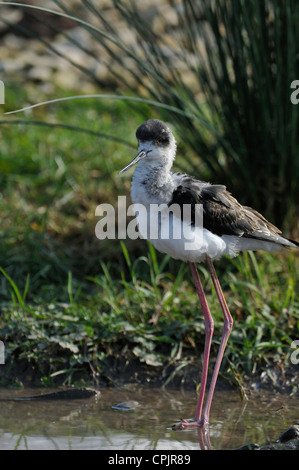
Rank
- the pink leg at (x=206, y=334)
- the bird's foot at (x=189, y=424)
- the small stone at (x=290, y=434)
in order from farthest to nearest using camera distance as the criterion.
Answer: the pink leg at (x=206, y=334) < the bird's foot at (x=189, y=424) < the small stone at (x=290, y=434)

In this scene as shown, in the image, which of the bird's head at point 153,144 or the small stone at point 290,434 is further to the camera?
the bird's head at point 153,144

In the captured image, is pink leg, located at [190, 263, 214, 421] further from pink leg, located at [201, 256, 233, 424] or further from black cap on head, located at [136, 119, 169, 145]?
black cap on head, located at [136, 119, 169, 145]

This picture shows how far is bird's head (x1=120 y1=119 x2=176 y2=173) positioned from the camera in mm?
3889

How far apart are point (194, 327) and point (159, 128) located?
126cm

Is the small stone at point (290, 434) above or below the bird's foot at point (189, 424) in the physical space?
above

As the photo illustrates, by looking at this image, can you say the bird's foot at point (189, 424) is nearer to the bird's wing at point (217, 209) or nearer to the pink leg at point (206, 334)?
the pink leg at point (206, 334)

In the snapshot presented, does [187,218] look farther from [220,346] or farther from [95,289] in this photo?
[95,289]

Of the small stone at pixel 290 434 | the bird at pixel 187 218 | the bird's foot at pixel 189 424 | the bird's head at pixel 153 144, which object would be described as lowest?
the bird's foot at pixel 189 424

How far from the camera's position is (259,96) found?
16.4ft

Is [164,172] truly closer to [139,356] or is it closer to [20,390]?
[139,356]

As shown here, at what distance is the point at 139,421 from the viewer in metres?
3.74

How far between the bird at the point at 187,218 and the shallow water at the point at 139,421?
115mm

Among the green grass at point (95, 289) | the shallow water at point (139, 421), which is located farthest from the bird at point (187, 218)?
the green grass at point (95, 289)

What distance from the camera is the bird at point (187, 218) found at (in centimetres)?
374
